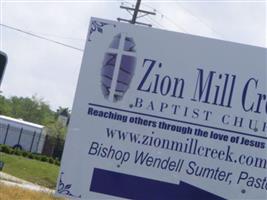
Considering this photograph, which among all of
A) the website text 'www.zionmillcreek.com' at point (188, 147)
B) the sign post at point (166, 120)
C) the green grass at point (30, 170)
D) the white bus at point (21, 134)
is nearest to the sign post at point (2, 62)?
the sign post at point (166, 120)

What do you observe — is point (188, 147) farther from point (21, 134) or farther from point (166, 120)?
point (21, 134)

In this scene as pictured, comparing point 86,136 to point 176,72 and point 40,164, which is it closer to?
point 176,72

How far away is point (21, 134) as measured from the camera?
199ft

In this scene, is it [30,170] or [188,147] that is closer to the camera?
[188,147]

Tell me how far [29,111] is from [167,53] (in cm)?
9488

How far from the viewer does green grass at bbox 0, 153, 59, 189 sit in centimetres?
3878

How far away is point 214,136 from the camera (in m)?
6.68

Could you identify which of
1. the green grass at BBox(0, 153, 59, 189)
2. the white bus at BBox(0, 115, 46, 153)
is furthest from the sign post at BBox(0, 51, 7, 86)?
the white bus at BBox(0, 115, 46, 153)

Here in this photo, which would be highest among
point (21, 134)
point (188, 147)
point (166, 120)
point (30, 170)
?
point (166, 120)

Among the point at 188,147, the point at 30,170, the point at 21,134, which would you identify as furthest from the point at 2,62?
the point at 21,134

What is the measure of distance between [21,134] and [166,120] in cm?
5494

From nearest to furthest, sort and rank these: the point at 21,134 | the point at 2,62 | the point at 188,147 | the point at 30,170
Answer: the point at 2,62 < the point at 188,147 < the point at 30,170 < the point at 21,134

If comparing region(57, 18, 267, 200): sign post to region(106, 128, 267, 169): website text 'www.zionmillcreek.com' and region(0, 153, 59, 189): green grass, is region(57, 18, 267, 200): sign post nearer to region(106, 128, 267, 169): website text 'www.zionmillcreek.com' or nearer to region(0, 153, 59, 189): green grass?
region(106, 128, 267, 169): website text 'www.zionmillcreek.com'

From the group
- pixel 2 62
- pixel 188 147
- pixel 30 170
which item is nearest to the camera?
pixel 2 62
